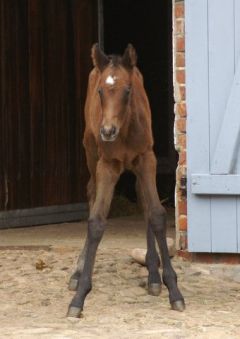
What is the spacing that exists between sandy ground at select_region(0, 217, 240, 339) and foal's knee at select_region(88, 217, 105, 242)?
1.59 ft

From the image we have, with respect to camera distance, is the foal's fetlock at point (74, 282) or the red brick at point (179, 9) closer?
the foal's fetlock at point (74, 282)

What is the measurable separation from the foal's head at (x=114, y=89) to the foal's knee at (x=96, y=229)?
0.66 meters

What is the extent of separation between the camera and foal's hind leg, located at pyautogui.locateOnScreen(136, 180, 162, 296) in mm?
6410

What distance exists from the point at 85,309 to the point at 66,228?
2.95 metres

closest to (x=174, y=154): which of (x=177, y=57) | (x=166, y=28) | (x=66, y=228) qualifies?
(x=166, y=28)

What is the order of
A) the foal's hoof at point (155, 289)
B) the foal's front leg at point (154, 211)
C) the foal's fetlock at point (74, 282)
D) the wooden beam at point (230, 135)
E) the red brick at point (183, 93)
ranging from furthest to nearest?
the red brick at point (183, 93)
the wooden beam at point (230, 135)
the foal's fetlock at point (74, 282)
the foal's hoof at point (155, 289)
the foal's front leg at point (154, 211)

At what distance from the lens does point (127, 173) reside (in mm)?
11000

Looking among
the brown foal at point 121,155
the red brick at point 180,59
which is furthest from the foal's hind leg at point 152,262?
the red brick at point 180,59

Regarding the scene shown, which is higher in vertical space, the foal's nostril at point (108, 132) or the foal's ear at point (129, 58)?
the foal's ear at point (129, 58)

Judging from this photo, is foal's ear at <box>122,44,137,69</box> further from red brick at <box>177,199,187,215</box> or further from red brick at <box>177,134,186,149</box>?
red brick at <box>177,199,187,215</box>

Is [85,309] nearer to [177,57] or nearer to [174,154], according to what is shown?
[177,57]

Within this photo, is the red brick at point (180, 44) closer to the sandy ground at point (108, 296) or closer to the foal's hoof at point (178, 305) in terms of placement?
the sandy ground at point (108, 296)

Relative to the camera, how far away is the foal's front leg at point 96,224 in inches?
228

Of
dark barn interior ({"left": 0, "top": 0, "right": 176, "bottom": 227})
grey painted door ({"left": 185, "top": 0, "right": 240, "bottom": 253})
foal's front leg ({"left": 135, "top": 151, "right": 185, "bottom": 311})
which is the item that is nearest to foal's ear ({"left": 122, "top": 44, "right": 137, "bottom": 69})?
foal's front leg ({"left": 135, "top": 151, "right": 185, "bottom": 311})
